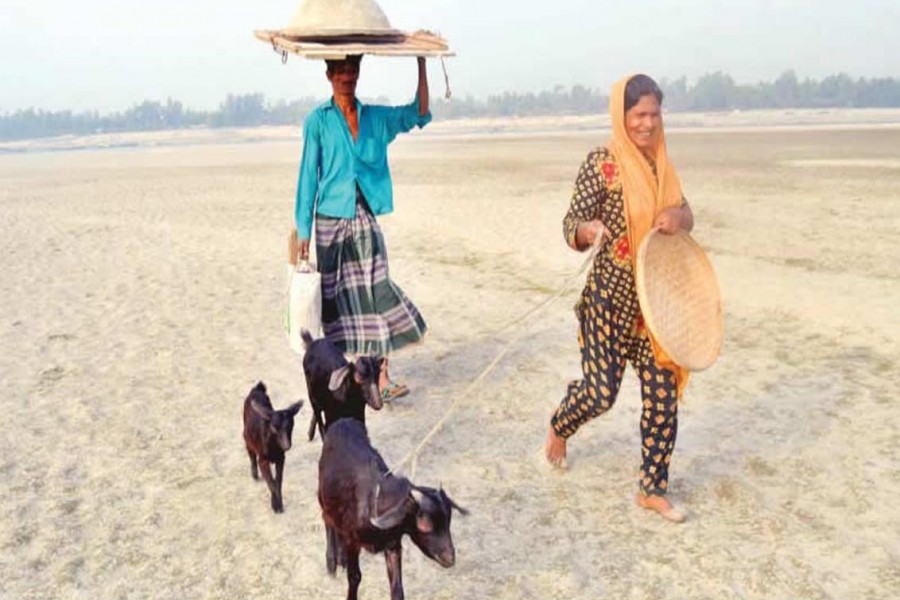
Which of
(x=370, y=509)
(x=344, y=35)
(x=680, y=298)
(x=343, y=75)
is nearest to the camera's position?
(x=370, y=509)

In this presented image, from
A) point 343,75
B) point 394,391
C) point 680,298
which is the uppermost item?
point 343,75

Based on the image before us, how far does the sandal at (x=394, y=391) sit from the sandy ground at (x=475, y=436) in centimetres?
7

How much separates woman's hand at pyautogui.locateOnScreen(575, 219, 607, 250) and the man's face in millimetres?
1887

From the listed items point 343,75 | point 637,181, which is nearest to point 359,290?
point 343,75

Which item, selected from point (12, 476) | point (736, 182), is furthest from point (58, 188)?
point (12, 476)

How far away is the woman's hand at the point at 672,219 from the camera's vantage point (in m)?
3.80

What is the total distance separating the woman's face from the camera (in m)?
3.73

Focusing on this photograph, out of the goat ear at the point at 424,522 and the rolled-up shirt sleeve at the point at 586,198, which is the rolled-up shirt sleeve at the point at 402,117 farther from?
the goat ear at the point at 424,522

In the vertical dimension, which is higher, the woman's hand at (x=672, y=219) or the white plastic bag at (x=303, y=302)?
the woman's hand at (x=672, y=219)

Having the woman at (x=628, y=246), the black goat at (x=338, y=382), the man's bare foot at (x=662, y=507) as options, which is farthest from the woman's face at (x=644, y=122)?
the man's bare foot at (x=662, y=507)

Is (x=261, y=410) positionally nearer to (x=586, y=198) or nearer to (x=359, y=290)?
(x=359, y=290)

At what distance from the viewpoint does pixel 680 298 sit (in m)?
4.02

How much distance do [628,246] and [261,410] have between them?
2007mm

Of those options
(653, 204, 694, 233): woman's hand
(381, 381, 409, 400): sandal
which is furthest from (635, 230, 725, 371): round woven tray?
(381, 381, 409, 400): sandal
